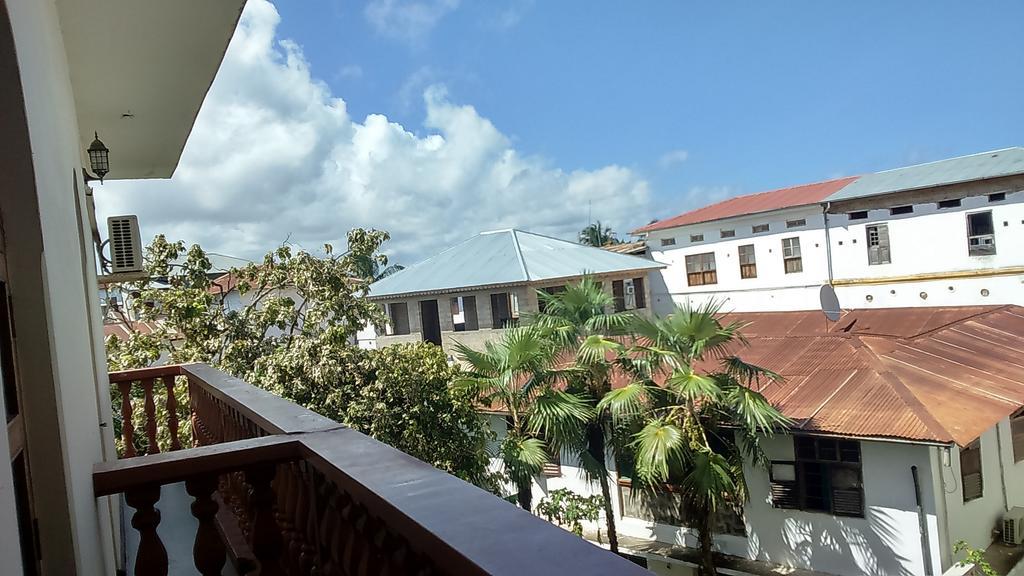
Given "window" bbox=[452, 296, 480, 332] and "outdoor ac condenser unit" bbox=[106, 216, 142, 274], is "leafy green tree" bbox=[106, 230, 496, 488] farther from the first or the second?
"window" bbox=[452, 296, 480, 332]

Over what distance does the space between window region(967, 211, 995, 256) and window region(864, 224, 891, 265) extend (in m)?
2.15

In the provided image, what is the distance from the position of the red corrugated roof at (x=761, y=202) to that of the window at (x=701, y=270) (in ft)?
4.34

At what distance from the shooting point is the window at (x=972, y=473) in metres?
9.64

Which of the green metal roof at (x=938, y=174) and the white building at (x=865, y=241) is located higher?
the green metal roof at (x=938, y=174)

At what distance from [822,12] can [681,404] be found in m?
19.0

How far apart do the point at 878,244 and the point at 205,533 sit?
2284 centimetres

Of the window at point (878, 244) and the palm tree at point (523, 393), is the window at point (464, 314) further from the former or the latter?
the window at point (878, 244)

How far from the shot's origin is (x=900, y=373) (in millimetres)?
9789

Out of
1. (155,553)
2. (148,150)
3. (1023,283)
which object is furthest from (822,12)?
(155,553)

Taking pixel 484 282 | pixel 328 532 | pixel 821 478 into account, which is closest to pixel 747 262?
pixel 484 282

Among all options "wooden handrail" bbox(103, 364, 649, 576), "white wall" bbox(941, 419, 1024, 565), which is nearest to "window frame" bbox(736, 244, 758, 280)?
"white wall" bbox(941, 419, 1024, 565)

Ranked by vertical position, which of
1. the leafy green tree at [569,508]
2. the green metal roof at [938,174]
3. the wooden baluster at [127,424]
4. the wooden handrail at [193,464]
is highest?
the green metal roof at [938,174]

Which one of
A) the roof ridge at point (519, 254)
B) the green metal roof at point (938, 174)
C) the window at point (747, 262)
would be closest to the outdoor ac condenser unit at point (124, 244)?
the roof ridge at point (519, 254)

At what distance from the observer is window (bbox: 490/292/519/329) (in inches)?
776
